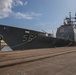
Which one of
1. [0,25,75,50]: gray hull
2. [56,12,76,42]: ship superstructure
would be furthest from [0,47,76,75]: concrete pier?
[56,12,76,42]: ship superstructure

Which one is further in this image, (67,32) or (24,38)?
(67,32)

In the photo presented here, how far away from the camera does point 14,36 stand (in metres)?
15.5

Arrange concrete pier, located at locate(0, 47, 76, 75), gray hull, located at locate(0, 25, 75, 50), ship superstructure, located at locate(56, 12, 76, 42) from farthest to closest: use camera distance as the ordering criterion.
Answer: ship superstructure, located at locate(56, 12, 76, 42)
gray hull, located at locate(0, 25, 75, 50)
concrete pier, located at locate(0, 47, 76, 75)

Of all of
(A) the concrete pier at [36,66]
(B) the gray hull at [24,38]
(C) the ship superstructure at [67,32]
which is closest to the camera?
(A) the concrete pier at [36,66]

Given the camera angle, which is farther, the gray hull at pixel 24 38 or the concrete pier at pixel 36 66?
the gray hull at pixel 24 38

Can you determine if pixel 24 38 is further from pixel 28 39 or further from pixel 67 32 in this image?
pixel 67 32

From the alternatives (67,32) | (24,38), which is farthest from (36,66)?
(67,32)

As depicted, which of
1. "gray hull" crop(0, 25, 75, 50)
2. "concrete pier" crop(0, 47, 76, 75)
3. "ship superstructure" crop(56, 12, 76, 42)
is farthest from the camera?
"ship superstructure" crop(56, 12, 76, 42)

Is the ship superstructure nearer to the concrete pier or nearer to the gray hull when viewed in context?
the gray hull

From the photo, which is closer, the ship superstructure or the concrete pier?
the concrete pier

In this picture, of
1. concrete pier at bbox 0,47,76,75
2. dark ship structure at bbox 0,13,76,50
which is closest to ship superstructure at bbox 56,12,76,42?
dark ship structure at bbox 0,13,76,50

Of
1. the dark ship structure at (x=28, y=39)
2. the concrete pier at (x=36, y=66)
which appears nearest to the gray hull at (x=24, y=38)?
the dark ship structure at (x=28, y=39)

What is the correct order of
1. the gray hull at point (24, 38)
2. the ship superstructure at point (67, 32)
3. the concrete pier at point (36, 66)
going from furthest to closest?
the ship superstructure at point (67, 32) → the gray hull at point (24, 38) → the concrete pier at point (36, 66)

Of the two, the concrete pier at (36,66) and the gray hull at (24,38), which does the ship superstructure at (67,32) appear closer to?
the gray hull at (24,38)
